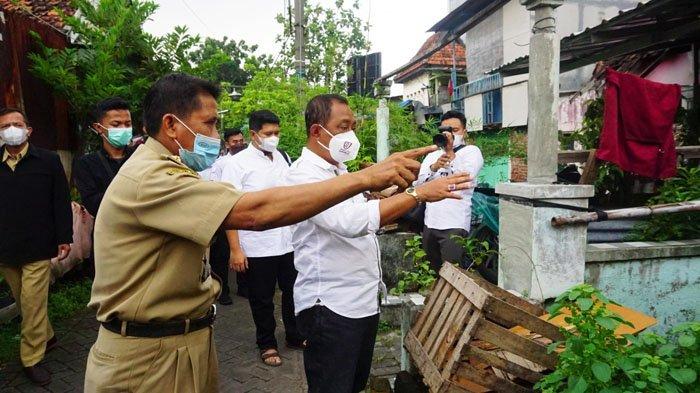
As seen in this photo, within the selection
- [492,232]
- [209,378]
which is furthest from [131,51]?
[209,378]

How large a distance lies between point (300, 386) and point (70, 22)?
5.64 m

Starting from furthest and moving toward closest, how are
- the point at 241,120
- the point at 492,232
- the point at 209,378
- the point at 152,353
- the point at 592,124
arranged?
1. the point at 241,120
2. the point at 592,124
3. the point at 492,232
4. the point at 209,378
5. the point at 152,353

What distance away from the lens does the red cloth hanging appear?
5.20 m

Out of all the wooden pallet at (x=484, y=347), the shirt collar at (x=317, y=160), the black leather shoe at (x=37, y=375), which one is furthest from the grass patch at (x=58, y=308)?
the wooden pallet at (x=484, y=347)

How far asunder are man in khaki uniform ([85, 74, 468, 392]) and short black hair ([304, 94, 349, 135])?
0.75 meters

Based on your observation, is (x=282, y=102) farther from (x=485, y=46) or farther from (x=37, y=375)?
(x=485, y=46)

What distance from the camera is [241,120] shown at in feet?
40.6

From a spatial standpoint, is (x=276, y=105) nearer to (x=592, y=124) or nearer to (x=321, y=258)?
(x=592, y=124)

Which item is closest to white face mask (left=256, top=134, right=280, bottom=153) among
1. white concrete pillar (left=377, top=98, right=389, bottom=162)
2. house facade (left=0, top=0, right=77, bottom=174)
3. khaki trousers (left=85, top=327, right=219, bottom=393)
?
white concrete pillar (left=377, top=98, right=389, bottom=162)

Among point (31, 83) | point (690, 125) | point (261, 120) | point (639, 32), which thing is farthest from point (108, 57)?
point (690, 125)

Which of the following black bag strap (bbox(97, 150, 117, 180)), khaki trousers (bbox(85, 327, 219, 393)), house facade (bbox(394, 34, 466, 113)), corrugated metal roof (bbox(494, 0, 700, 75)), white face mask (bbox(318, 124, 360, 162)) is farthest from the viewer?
house facade (bbox(394, 34, 466, 113))

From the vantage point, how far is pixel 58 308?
18.3 feet

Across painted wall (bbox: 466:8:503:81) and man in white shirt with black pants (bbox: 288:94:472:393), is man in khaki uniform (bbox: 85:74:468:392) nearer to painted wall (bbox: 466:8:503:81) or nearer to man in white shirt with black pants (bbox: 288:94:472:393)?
man in white shirt with black pants (bbox: 288:94:472:393)

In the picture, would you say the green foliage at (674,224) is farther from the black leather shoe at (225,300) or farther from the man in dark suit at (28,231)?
the man in dark suit at (28,231)
